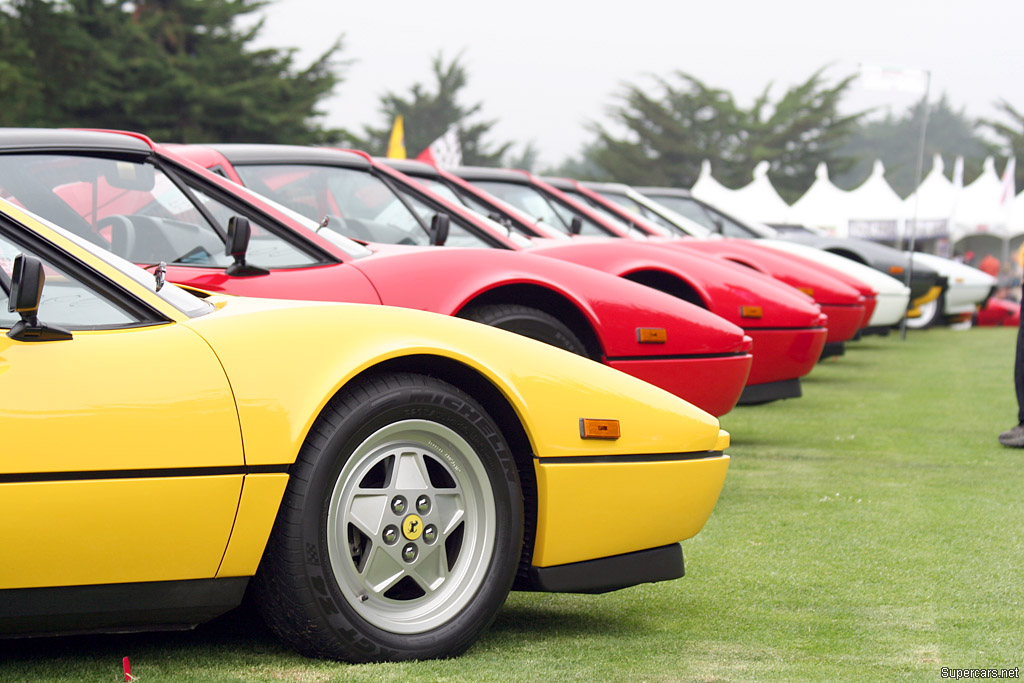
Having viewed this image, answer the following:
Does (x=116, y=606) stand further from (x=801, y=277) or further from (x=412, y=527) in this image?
(x=801, y=277)

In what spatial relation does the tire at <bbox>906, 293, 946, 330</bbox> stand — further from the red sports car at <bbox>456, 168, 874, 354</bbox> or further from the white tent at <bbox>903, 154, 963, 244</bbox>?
the white tent at <bbox>903, 154, 963, 244</bbox>

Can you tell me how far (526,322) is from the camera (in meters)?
4.42

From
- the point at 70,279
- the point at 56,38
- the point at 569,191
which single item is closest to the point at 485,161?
the point at 56,38

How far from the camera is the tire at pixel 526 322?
4355mm

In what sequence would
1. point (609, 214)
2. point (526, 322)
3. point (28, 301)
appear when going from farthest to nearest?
point (609, 214) → point (526, 322) → point (28, 301)

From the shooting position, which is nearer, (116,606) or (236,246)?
(116,606)

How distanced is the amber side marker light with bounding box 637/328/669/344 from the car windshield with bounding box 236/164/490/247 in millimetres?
1053

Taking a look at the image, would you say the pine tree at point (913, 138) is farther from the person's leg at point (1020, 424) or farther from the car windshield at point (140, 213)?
the car windshield at point (140, 213)

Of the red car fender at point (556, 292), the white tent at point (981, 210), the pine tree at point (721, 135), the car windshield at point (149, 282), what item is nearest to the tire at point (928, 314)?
the white tent at point (981, 210)

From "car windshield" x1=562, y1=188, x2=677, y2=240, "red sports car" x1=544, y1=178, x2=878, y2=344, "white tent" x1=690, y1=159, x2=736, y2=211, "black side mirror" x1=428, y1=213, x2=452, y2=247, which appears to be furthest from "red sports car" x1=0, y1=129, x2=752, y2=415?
"white tent" x1=690, y1=159, x2=736, y2=211

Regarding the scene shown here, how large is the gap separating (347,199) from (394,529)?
290 centimetres

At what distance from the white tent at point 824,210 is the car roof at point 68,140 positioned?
25.9 metres

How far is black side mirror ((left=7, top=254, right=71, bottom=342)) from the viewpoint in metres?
2.14

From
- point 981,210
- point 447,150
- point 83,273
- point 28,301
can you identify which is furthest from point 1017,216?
point 28,301
